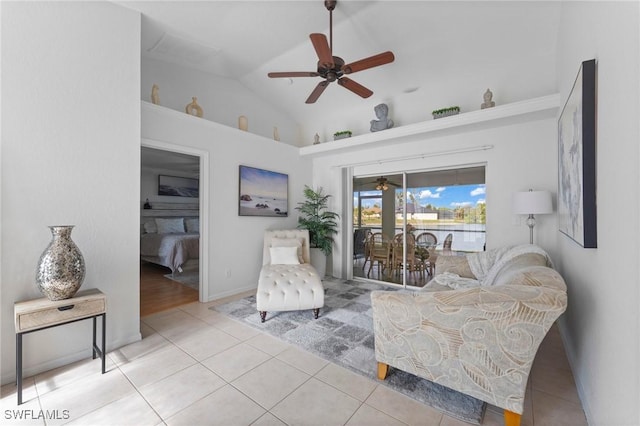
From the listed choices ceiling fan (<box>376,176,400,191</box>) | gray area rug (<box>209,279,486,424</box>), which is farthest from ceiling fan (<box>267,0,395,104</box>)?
gray area rug (<box>209,279,486,424</box>)

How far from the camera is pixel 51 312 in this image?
6.01 feet

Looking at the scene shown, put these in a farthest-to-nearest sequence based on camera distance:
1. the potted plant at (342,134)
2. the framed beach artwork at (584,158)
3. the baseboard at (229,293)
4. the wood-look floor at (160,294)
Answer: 1. the potted plant at (342,134)
2. the baseboard at (229,293)
3. the wood-look floor at (160,294)
4. the framed beach artwork at (584,158)

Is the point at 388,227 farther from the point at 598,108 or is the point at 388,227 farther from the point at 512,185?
→ the point at 598,108

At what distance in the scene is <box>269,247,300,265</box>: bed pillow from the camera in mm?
3748

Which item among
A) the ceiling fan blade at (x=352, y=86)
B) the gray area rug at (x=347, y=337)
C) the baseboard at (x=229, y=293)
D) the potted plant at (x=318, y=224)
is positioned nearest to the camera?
the gray area rug at (x=347, y=337)

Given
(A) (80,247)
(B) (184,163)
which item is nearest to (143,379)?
(A) (80,247)

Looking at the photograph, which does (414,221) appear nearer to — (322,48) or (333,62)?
(333,62)

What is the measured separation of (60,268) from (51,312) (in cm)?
31

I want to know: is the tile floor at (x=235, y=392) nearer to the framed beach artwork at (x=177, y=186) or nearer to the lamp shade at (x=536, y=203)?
the lamp shade at (x=536, y=203)

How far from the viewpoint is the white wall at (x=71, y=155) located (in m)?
1.90

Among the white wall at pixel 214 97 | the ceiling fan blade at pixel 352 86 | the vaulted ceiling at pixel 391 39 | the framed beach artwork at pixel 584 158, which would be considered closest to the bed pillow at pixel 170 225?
the white wall at pixel 214 97

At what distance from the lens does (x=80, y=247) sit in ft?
7.21

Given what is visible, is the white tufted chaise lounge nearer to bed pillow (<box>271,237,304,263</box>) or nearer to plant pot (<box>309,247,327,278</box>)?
bed pillow (<box>271,237,304,263</box>)

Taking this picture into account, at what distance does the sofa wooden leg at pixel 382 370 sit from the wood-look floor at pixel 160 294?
9.06 ft
